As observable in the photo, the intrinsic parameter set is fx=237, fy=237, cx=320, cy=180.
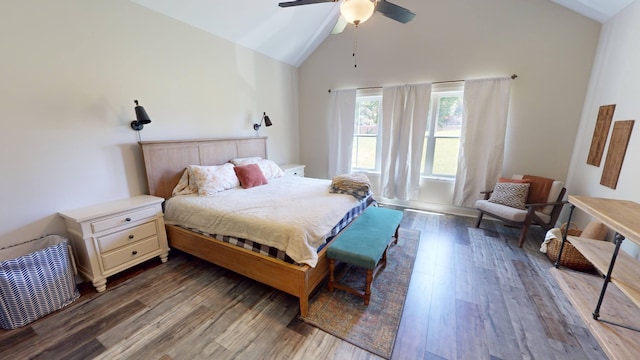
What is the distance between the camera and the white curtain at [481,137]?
11.0ft

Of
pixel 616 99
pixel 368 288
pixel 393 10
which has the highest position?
pixel 393 10

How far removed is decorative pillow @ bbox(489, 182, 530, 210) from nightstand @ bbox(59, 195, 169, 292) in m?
4.14

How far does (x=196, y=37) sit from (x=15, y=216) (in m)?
2.49

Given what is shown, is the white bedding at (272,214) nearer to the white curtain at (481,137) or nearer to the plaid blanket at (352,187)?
the plaid blanket at (352,187)

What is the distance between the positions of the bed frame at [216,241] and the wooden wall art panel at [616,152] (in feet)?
9.22

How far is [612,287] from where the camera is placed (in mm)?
1682

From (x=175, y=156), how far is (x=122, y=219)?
2.99ft

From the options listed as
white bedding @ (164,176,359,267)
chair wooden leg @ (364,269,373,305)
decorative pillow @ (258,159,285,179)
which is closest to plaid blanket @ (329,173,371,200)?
white bedding @ (164,176,359,267)

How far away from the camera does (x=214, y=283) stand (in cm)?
223

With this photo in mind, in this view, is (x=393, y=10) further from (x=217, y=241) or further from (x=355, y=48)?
(x=217, y=241)

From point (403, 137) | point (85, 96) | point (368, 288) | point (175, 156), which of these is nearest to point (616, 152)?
point (403, 137)

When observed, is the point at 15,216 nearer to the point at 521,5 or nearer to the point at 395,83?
the point at 395,83

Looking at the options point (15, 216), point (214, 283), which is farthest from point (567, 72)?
point (15, 216)

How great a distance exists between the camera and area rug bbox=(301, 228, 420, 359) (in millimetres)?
1634
